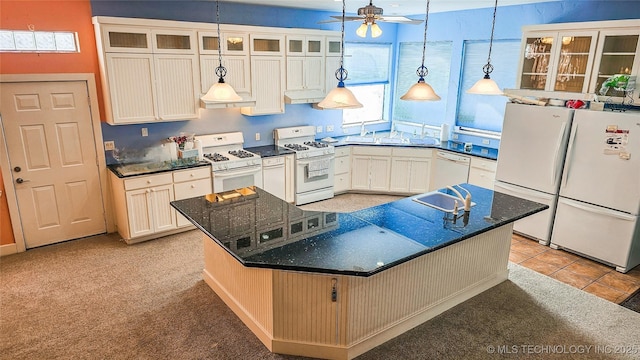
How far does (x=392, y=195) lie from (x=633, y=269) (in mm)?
3423

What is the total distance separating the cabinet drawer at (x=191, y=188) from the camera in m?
5.21

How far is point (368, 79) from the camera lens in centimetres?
752

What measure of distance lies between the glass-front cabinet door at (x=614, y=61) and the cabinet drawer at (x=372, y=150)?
291cm

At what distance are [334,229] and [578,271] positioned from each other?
3183mm

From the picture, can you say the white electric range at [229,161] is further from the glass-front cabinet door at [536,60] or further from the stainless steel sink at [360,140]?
the glass-front cabinet door at [536,60]

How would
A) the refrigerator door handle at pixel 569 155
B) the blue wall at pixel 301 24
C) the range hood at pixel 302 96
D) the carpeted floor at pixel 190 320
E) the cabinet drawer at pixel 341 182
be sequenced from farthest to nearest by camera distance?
1. the cabinet drawer at pixel 341 182
2. the range hood at pixel 302 96
3. the blue wall at pixel 301 24
4. the refrigerator door handle at pixel 569 155
5. the carpeted floor at pixel 190 320

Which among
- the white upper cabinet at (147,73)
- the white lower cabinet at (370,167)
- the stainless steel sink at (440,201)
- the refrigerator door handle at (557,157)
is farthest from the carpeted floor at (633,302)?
the white upper cabinet at (147,73)

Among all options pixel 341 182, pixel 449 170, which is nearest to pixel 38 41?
pixel 341 182

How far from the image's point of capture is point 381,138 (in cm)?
729

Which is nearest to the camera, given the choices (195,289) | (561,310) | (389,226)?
(389,226)

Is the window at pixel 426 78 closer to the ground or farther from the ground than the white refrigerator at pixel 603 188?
farther from the ground

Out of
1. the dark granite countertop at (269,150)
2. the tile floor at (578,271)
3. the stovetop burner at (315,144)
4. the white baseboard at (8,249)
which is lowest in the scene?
the tile floor at (578,271)

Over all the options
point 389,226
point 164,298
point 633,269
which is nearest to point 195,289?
point 164,298

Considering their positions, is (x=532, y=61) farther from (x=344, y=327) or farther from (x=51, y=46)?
(x=51, y=46)
